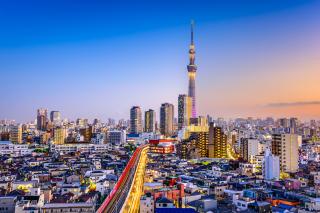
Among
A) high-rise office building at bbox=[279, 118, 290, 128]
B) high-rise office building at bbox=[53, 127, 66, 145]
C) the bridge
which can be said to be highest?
high-rise office building at bbox=[279, 118, 290, 128]

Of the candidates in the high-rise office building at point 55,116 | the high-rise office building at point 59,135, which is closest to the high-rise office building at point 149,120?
the high-rise office building at point 55,116

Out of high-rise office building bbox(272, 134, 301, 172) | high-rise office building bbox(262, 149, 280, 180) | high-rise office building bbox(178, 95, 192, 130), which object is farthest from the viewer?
high-rise office building bbox(178, 95, 192, 130)

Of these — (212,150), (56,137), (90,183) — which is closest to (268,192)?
(90,183)

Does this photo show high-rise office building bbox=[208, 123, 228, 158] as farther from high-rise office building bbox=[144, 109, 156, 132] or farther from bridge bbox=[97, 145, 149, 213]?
high-rise office building bbox=[144, 109, 156, 132]

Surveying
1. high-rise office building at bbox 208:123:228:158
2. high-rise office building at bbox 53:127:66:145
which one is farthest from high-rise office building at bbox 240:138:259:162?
high-rise office building at bbox 53:127:66:145

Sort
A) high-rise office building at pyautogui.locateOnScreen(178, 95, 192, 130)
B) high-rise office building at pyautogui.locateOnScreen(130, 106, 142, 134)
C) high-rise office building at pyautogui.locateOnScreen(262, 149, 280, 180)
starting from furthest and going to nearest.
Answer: high-rise office building at pyautogui.locateOnScreen(178, 95, 192, 130) < high-rise office building at pyautogui.locateOnScreen(130, 106, 142, 134) < high-rise office building at pyautogui.locateOnScreen(262, 149, 280, 180)

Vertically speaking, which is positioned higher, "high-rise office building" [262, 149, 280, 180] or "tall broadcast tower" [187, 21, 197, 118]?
"tall broadcast tower" [187, 21, 197, 118]
